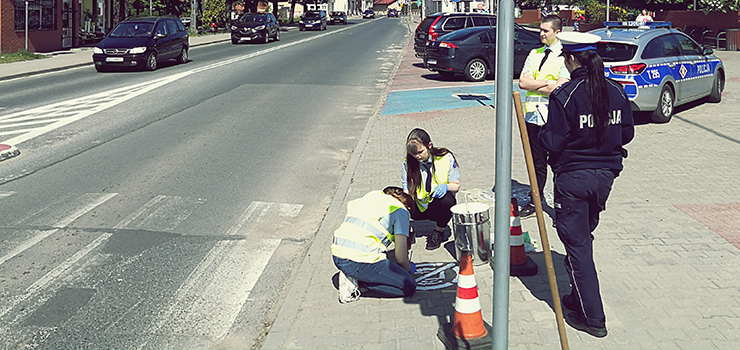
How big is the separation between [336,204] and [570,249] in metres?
3.78

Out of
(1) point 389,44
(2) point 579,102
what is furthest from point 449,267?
(1) point 389,44

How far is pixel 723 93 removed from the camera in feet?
54.1

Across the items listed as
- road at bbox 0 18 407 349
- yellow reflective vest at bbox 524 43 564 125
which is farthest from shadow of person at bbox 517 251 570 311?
road at bbox 0 18 407 349

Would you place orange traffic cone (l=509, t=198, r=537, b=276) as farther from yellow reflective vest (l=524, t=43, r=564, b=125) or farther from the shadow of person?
yellow reflective vest (l=524, t=43, r=564, b=125)

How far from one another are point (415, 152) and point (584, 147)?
180cm

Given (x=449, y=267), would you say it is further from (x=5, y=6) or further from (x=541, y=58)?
(x=5, y=6)

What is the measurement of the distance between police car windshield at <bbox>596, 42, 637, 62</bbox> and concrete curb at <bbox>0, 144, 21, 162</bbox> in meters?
9.28

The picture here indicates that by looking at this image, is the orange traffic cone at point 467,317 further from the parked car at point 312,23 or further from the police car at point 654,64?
the parked car at point 312,23

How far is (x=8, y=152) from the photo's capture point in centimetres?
1095

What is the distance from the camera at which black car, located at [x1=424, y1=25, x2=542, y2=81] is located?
20156 mm

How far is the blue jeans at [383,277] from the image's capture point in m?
5.41

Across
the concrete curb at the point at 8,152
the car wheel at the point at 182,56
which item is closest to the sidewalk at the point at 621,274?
the concrete curb at the point at 8,152

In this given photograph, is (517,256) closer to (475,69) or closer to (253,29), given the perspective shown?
(475,69)

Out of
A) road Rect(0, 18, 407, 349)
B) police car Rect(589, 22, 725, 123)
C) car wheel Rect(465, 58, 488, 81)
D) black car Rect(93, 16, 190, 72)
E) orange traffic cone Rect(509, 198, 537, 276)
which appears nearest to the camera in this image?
road Rect(0, 18, 407, 349)
